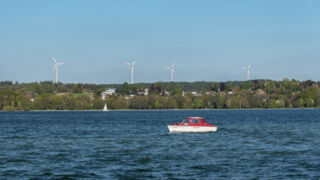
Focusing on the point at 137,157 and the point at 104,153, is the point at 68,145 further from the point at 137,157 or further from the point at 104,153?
the point at 137,157

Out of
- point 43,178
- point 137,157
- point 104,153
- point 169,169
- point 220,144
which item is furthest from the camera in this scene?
point 220,144

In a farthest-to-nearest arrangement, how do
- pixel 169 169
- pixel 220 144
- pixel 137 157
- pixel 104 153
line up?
pixel 220 144, pixel 104 153, pixel 137 157, pixel 169 169

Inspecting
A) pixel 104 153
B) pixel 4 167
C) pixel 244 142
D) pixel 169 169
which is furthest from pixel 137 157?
pixel 244 142

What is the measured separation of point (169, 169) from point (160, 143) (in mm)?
28234

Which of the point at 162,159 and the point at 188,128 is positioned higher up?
the point at 188,128

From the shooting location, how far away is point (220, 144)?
79.2m

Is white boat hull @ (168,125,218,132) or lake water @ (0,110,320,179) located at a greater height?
white boat hull @ (168,125,218,132)

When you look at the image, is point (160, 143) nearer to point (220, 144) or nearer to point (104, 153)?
point (220, 144)

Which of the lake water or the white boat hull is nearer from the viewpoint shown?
the lake water

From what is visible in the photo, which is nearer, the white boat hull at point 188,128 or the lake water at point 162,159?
the lake water at point 162,159

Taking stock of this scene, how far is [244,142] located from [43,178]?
41.5m

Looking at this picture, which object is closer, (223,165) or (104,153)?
(223,165)

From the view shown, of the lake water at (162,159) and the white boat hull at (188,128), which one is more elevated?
the white boat hull at (188,128)

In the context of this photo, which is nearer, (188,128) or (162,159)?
(162,159)
